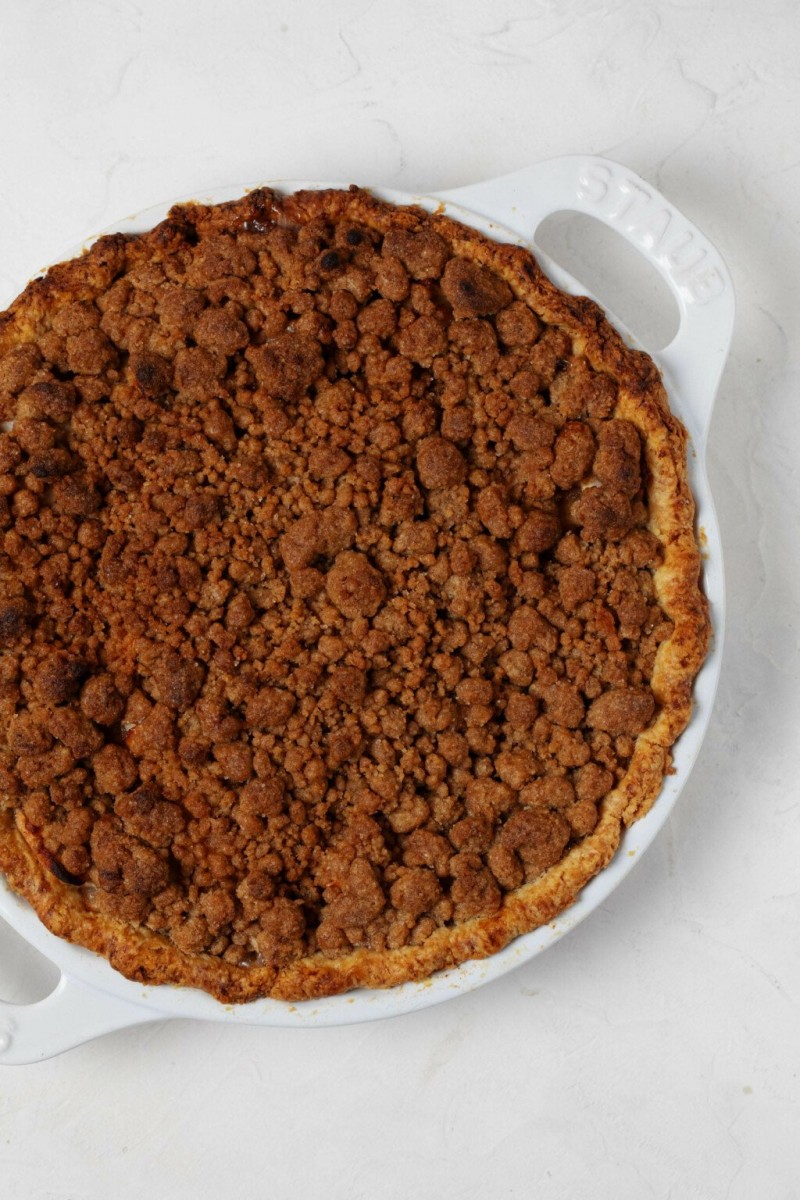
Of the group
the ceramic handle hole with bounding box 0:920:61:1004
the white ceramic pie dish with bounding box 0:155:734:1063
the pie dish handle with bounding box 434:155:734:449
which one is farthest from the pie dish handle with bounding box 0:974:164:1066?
the pie dish handle with bounding box 434:155:734:449

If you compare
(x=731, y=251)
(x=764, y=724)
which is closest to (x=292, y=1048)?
(x=764, y=724)

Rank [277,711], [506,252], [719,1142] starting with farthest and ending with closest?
[719,1142]
[506,252]
[277,711]

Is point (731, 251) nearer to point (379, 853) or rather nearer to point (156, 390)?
point (156, 390)

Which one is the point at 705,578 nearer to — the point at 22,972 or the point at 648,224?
the point at 648,224

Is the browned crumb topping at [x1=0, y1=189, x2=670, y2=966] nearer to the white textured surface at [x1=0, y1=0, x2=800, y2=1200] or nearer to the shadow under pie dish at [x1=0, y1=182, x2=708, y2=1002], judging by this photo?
the shadow under pie dish at [x1=0, y1=182, x2=708, y2=1002]

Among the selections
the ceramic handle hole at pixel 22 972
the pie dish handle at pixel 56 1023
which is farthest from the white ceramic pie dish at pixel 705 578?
the ceramic handle hole at pixel 22 972

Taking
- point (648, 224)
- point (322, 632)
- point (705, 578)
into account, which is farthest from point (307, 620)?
point (648, 224)

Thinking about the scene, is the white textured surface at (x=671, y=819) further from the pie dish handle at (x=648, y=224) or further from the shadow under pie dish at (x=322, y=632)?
the shadow under pie dish at (x=322, y=632)

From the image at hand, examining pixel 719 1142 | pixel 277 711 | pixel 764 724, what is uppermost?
pixel 277 711
